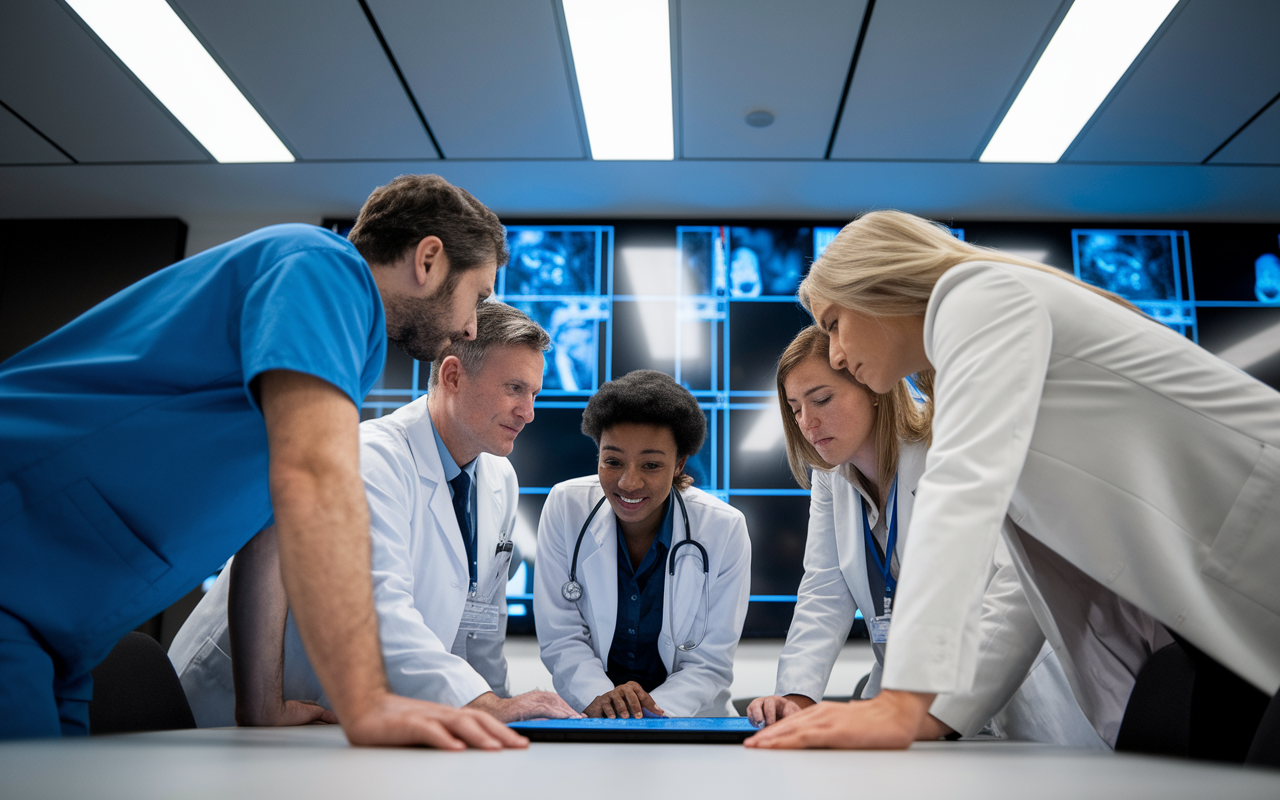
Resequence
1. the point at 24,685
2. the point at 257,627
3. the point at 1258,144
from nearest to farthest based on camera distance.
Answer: the point at 24,685 → the point at 257,627 → the point at 1258,144

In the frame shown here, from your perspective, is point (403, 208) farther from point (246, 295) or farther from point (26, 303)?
point (26, 303)

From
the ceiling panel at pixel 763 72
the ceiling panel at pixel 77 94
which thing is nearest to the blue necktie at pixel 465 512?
the ceiling panel at pixel 763 72

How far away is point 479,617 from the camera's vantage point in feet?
6.31

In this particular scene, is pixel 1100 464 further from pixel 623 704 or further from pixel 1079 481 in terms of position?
pixel 623 704

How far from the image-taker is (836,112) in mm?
2943

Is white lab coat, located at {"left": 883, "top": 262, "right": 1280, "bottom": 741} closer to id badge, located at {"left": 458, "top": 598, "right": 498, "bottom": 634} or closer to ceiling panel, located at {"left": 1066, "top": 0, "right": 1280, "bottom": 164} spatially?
id badge, located at {"left": 458, "top": 598, "right": 498, "bottom": 634}

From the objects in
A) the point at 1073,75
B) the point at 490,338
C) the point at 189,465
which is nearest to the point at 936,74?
the point at 1073,75

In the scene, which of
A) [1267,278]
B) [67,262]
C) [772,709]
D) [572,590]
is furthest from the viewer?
[67,262]

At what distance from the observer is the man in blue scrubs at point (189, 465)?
76cm

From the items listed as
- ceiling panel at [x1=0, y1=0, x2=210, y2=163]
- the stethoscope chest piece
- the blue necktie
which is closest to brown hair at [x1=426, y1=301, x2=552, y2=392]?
the blue necktie

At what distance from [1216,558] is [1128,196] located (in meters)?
3.23

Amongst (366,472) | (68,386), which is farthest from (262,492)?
(366,472)

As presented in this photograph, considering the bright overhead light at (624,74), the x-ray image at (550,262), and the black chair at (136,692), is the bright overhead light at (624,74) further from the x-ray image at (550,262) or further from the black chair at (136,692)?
the black chair at (136,692)

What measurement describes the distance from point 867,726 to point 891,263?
0.69m
